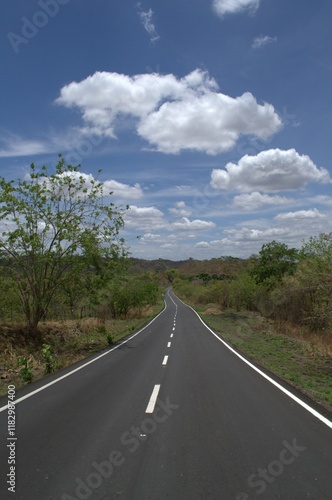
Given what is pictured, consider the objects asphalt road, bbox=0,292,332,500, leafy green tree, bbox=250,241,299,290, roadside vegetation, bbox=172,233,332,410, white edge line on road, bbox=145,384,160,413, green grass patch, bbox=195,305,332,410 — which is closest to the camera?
asphalt road, bbox=0,292,332,500

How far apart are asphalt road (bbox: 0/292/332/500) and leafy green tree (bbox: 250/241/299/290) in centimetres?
2840

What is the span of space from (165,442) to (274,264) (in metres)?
34.0

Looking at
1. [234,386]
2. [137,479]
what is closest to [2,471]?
[137,479]

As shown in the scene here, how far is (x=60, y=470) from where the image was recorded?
4848 millimetres

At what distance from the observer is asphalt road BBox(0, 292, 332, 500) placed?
441 cm

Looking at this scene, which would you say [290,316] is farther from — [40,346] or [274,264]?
[40,346]

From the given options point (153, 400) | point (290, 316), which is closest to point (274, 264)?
point (290, 316)

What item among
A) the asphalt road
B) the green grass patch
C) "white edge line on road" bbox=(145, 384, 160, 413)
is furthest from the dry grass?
the green grass patch

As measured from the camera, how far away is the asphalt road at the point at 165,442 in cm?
441

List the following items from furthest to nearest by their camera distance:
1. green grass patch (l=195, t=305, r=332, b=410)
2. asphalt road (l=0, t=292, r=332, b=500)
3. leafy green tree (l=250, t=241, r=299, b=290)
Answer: leafy green tree (l=250, t=241, r=299, b=290)
green grass patch (l=195, t=305, r=332, b=410)
asphalt road (l=0, t=292, r=332, b=500)

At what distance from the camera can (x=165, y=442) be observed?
5844mm

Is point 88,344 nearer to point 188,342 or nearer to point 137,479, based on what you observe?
point 188,342

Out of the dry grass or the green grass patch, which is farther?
the dry grass

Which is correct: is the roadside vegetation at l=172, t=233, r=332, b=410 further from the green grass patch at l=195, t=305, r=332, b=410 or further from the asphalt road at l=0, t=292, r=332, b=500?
the asphalt road at l=0, t=292, r=332, b=500
